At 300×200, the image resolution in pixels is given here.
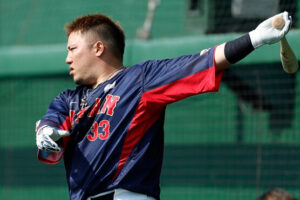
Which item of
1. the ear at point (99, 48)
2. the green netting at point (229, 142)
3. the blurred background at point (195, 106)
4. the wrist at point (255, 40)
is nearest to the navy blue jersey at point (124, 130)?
the ear at point (99, 48)

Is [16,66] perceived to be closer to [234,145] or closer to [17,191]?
[17,191]

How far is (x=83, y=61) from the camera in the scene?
3453 mm

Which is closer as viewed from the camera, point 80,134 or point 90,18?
point 80,134

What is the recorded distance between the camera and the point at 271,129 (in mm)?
6211

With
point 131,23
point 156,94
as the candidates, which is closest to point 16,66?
point 131,23

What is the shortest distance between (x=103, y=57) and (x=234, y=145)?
319 centimetres

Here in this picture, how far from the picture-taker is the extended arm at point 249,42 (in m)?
2.69

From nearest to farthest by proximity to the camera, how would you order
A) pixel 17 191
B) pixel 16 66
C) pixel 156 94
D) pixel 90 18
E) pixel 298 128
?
pixel 156 94 < pixel 90 18 < pixel 298 128 < pixel 16 66 < pixel 17 191

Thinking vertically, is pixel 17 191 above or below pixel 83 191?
below

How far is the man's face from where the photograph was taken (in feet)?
11.3

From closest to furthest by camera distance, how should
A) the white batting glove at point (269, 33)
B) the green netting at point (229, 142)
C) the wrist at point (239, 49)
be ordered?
the white batting glove at point (269, 33)
the wrist at point (239, 49)
the green netting at point (229, 142)

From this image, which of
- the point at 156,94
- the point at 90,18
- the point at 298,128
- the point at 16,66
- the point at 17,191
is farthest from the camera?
the point at 17,191

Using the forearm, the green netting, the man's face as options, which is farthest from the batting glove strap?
the green netting

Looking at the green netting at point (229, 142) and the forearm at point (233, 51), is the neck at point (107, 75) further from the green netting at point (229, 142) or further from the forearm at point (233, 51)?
the green netting at point (229, 142)
